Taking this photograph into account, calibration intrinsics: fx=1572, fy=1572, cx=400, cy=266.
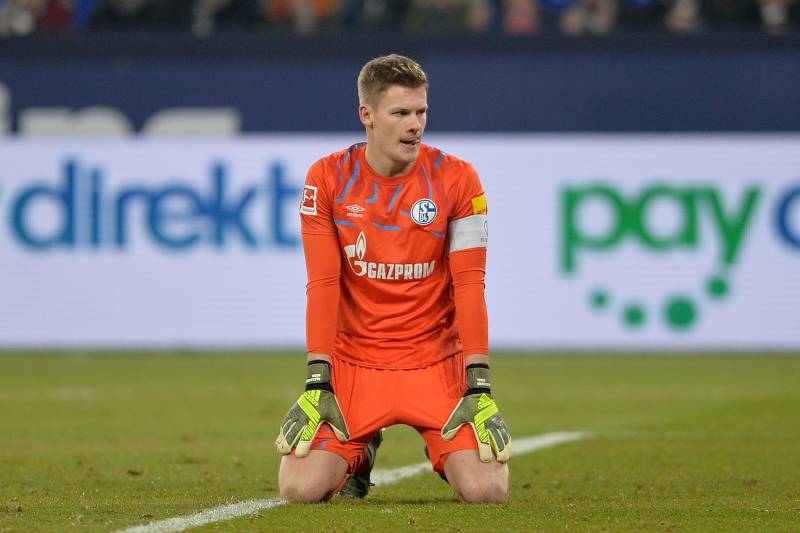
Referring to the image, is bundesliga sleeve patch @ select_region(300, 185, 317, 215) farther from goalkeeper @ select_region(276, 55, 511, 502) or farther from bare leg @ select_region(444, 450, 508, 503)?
bare leg @ select_region(444, 450, 508, 503)

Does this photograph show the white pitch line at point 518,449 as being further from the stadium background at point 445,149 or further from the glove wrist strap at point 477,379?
the stadium background at point 445,149

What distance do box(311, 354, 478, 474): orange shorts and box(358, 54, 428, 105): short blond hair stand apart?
1.17m

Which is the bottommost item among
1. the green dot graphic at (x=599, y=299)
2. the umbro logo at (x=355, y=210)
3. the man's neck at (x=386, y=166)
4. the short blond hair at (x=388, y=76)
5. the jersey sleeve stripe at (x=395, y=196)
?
the green dot graphic at (x=599, y=299)

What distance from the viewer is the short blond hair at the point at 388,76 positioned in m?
6.43

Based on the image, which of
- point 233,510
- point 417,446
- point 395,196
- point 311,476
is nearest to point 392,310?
point 395,196

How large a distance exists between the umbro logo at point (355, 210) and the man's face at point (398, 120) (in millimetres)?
263

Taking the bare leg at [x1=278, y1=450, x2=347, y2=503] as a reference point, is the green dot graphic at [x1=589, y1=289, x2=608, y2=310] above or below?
below

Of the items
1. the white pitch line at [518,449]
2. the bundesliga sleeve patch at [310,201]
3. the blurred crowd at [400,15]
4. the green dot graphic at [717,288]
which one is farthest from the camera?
the blurred crowd at [400,15]

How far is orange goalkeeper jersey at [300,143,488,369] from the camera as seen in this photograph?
21.7 feet

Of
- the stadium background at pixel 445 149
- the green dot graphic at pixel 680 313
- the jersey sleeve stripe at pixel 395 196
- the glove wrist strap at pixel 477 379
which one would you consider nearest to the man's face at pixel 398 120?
the jersey sleeve stripe at pixel 395 196

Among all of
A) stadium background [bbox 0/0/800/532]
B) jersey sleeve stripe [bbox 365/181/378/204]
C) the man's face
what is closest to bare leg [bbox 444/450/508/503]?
jersey sleeve stripe [bbox 365/181/378/204]

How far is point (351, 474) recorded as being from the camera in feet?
21.8

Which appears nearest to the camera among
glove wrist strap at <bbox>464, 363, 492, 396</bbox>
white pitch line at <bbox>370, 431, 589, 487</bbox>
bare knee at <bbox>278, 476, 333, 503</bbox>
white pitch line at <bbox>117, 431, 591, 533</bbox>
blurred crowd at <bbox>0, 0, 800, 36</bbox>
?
white pitch line at <bbox>117, 431, 591, 533</bbox>

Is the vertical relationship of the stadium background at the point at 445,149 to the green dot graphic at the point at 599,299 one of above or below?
above
